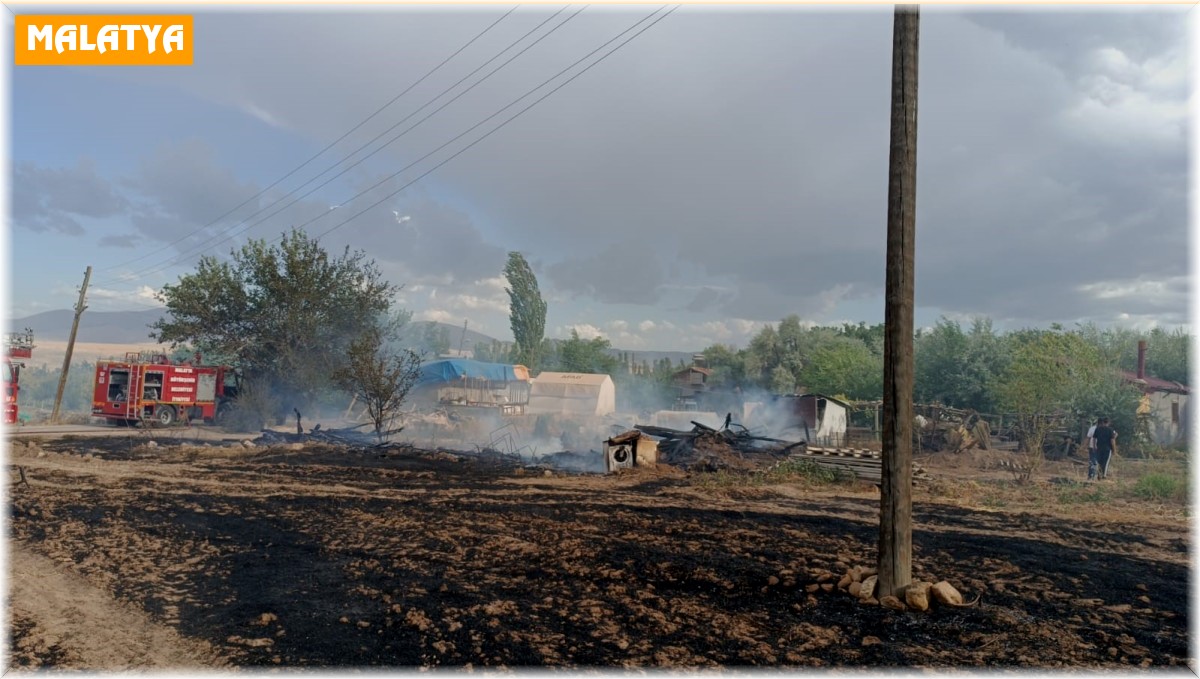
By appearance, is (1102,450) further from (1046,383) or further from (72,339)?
(72,339)

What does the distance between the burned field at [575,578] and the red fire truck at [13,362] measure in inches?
631

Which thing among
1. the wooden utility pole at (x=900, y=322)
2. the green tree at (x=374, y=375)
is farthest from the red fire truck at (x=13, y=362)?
the wooden utility pole at (x=900, y=322)

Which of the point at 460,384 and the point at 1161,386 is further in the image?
the point at 460,384

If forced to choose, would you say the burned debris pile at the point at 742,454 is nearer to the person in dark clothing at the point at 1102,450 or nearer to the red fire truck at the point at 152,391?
the person in dark clothing at the point at 1102,450

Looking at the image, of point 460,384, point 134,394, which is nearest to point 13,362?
point 134,394

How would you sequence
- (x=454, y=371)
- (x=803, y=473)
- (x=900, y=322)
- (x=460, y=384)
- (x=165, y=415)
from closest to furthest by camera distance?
(x=900, y=322), (x=803, y=473), (x=165, y=415), (x=454, y=371), (x=460, y=384)

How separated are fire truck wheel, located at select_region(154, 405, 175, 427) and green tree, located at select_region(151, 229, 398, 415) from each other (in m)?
3.72

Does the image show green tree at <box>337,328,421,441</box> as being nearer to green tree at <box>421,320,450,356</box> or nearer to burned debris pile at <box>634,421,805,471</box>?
burned debris pile at <box>634,421,805,471</box>

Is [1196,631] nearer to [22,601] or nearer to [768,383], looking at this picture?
[22,601]

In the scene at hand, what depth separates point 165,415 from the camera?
98.0 feet

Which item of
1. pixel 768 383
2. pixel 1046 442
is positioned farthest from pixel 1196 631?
pixel 768 383

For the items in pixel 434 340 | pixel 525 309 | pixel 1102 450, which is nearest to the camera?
pixel 1102 450

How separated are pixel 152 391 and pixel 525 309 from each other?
1472 inches

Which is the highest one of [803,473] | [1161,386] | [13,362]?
[1161,386]
